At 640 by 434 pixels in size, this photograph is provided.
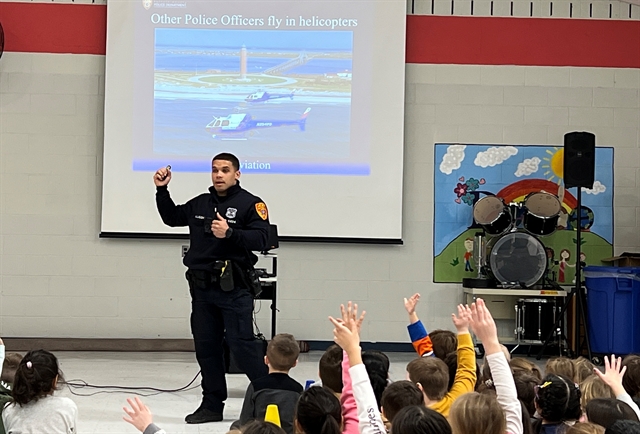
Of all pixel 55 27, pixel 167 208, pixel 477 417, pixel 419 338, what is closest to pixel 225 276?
pixel 167 208

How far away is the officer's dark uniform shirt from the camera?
4.77 metres

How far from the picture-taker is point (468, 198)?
26.1 feet

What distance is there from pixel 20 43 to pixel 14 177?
1249mm

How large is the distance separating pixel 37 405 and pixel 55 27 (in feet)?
18.6

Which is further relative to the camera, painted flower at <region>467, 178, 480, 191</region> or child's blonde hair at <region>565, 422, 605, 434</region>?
painted flower at <region>467, 178, 480, 191</region>

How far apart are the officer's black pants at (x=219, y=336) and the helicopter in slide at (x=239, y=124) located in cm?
318

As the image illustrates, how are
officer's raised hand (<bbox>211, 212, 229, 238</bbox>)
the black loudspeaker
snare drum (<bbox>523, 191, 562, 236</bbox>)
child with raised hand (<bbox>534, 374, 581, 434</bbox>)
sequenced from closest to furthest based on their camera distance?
1. child with raised hand (<bbox>534, 374, 581, 434</bbox>)
2. officer's raised hand (<bbox>211, 212, 229, 238</bbox>)
3. the black loudspeaker
4. snare drum (<bbox>523, 191, 562, 236</bbox>)

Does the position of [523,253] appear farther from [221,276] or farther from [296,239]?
[221,276]

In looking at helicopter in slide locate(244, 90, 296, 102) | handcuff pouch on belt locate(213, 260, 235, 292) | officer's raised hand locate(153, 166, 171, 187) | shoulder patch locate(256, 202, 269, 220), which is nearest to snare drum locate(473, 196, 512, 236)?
helicopter in slide locate(244, 90, 296, 102)

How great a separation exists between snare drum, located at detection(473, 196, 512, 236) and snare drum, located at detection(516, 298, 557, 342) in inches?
27.5

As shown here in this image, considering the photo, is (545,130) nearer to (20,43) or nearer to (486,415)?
(20,43)

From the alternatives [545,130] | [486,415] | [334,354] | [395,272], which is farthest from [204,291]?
[545,130]

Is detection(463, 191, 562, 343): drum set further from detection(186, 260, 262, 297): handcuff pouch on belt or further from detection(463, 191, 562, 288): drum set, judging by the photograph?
detection(186, 260, 262, 297): handcuff pouch on belt

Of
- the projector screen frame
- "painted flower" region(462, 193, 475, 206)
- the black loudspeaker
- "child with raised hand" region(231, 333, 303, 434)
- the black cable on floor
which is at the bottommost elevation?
the black cable on floor
